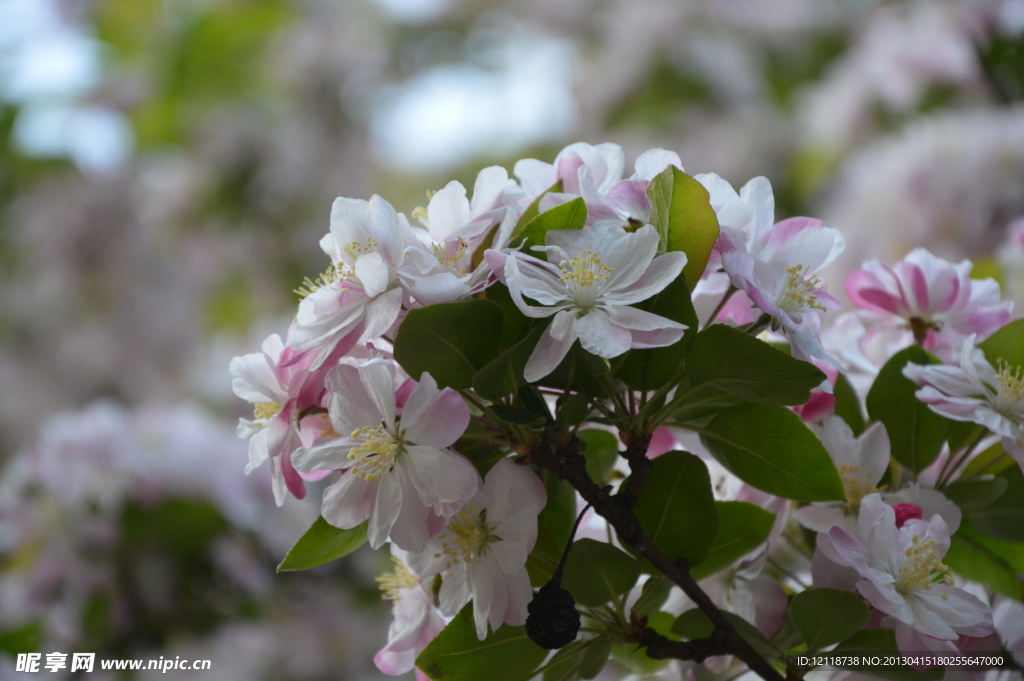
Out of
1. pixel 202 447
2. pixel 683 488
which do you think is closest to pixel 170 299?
pixel 202 447

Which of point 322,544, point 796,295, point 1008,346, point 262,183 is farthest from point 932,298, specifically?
point 262,183

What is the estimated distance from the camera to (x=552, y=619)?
0.36 metres

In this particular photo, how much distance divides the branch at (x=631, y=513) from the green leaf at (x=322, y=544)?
90 mm

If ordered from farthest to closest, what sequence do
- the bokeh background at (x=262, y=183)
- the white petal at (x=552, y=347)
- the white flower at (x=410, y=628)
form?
1. the bokeh background at (x=262, y=183)
2. the white flower at (x=410, y=628)
3. the white petal at (x=552, y=347)

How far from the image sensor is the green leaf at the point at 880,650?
0.40 m

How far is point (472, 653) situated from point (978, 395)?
11.4 inches

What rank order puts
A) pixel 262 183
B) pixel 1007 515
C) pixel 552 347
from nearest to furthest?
1. pixel 552 347
2. pixel 1007 515
3. pixel 262 183

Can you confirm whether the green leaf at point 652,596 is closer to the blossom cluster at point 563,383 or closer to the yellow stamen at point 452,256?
the blossom cluster at point 563,383

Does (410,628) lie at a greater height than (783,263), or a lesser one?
lesser

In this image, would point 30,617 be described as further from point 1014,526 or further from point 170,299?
point 170,299

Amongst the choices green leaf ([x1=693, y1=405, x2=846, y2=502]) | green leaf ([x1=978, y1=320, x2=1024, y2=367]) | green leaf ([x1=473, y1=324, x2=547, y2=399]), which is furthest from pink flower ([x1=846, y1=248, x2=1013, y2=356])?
green leaf ([x1=473, y1=324, x2=547, y2=399])

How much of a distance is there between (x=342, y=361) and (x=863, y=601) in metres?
0.27

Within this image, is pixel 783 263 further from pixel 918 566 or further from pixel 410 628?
pixel 410 628

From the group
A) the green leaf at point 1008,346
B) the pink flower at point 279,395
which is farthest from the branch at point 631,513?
the green leaf at point 1008,346
